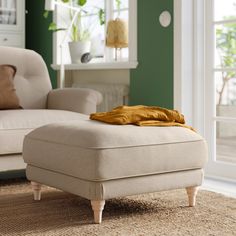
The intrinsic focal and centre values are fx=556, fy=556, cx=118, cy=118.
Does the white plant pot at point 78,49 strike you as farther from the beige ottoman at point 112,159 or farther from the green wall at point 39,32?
the beige ottoman at point 112,159

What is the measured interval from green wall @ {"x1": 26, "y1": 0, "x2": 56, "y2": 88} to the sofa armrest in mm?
1561

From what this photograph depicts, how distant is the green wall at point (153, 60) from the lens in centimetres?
409

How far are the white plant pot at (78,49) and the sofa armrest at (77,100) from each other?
1.17 meters

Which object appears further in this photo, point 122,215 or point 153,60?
point 153,60

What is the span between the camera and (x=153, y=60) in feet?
13.9

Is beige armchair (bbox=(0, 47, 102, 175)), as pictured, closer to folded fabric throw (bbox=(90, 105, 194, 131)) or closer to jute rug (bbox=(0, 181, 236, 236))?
jute rug (bbox=(0, 181, 236, 236))

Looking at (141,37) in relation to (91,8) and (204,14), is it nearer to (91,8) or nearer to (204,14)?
(204,14)

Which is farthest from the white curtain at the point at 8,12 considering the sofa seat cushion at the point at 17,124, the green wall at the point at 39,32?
the sofa seat cushion at the point at 17,124

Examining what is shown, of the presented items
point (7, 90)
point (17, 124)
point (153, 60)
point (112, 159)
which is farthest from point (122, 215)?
point (153, 60)

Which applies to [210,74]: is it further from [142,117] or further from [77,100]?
[142,117]

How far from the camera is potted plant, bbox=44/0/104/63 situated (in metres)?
5.15

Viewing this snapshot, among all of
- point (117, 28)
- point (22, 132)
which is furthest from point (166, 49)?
point (22, 132)

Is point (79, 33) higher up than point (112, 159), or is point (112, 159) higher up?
point (79, 33)

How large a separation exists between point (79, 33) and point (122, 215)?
10.1 ft
